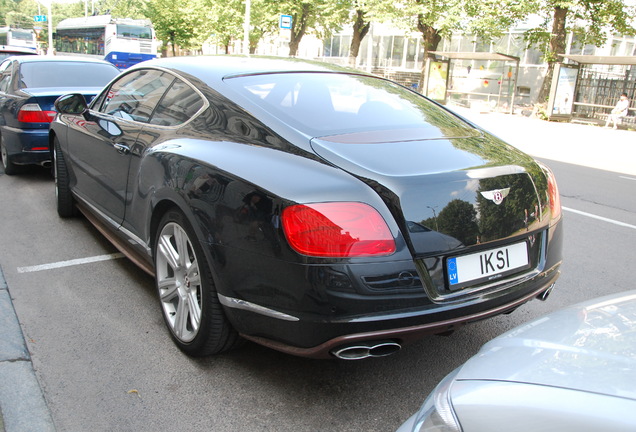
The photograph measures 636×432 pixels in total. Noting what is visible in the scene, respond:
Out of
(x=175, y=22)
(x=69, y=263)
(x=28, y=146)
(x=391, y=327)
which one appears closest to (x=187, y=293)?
(x=391, y=327)

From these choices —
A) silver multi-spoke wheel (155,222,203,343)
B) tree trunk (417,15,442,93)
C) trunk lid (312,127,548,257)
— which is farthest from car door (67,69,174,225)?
tree trunk (417,15,442,93)

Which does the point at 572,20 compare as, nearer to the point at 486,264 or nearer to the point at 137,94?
the point at 137,94

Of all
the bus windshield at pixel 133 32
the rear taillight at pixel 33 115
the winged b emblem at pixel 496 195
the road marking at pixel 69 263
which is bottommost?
the road marking at pixel 69 263

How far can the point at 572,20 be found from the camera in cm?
2491

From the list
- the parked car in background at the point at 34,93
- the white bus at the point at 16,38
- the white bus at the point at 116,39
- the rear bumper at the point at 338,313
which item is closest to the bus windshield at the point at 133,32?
the white bus at the point at 116,39

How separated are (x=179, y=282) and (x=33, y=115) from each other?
4.66 m

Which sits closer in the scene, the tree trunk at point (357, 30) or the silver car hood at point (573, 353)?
the silver car hood at point (573, 353)

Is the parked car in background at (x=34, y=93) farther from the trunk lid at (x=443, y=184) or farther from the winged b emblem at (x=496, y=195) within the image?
the winged b emblem at (x=496, y=195)

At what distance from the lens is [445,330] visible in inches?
97.0

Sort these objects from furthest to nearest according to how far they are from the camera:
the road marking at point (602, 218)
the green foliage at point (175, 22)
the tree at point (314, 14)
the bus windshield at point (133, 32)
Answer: the green foliage at point (175, 22)
the tree at point (314, 14)
the bus windshield at point (133, 32)
the road marking at point (602, 218)

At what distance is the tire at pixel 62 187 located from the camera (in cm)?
522

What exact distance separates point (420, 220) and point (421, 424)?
3.13 ft

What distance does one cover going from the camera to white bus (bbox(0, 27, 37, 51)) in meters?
39.7

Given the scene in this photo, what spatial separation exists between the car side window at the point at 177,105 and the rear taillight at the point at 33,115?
386cm
